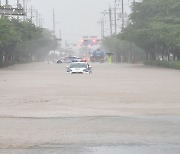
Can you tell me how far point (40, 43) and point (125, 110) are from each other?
328ft

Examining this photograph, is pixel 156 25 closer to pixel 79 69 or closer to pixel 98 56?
pixel 79 69

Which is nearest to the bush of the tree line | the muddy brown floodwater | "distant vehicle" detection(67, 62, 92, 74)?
the tree line

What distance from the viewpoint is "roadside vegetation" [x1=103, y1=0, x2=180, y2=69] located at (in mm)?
60503

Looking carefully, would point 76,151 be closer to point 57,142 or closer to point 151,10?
point 57,142

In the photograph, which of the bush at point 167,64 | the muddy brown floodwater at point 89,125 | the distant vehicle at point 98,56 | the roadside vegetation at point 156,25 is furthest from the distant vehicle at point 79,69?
the distant vehicle at point 98,56

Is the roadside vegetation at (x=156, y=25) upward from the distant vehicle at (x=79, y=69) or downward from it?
upward

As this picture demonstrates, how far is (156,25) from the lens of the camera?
6200 cm

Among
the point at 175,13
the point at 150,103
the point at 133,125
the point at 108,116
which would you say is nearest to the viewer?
the point at 133,125

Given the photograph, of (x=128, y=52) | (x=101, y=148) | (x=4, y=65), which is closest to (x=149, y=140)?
(x=101, y=148)

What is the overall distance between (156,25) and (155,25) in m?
0.19

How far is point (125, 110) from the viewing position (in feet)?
55.4

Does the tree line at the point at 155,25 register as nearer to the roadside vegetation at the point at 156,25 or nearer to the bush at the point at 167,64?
the roadside vegetation at the point at 156,25

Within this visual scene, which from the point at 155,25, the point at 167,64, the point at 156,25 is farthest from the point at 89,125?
the point at 167,64

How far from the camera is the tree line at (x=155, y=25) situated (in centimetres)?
6047
